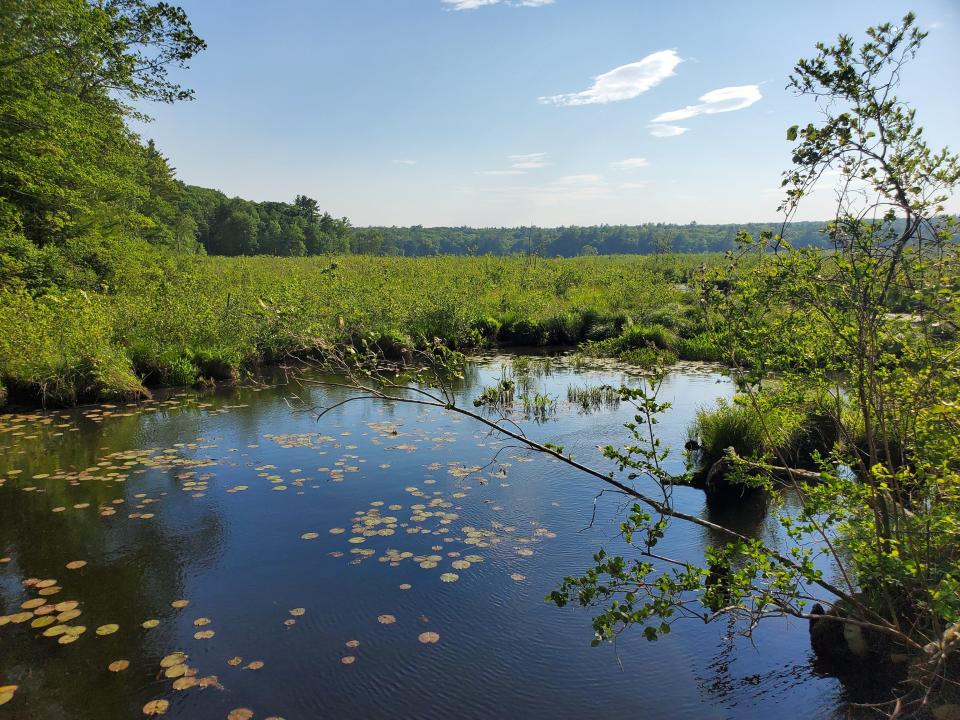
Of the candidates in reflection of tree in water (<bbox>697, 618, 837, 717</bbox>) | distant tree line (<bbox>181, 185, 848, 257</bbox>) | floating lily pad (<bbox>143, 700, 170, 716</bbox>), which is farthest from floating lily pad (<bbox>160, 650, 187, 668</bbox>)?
distant tree line (<bbox>181, 185, 848, 257</bbox>)

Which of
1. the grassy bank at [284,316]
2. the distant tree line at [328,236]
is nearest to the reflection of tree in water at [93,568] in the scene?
the grassy bank at [284,316]

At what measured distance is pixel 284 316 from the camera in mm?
4422

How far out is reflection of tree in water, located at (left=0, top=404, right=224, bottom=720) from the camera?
407cm

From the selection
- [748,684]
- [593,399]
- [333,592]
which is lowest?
[748,684]

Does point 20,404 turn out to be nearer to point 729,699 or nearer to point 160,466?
point 160,466

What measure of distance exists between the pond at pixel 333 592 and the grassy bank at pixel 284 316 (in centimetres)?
221

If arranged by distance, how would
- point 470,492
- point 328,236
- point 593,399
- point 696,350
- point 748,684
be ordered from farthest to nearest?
point 328,236
point 696,350
point 593,399
point 470,492
point 748,684

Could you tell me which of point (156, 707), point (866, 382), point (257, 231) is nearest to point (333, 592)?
point (156, 707)

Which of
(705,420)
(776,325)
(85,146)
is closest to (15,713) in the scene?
(776,325)

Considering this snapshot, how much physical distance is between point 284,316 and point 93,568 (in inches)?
136

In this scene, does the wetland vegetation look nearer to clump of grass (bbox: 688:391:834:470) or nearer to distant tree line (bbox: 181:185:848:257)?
clump of grass (bbox: 688:391:834:470)

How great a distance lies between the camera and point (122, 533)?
643 centimetres

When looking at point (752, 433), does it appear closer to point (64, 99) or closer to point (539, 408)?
point (539, 408)

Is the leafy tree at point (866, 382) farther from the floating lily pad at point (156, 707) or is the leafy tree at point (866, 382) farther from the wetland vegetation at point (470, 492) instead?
the floating lily pad at point (156, 707)
